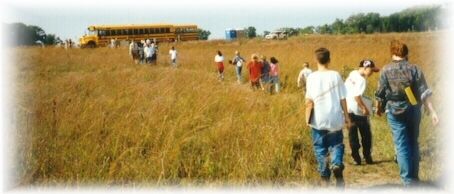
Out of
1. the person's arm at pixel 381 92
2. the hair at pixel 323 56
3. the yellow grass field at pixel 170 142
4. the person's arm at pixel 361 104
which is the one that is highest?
the hair at pixel 323 56

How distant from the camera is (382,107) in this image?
4.53m

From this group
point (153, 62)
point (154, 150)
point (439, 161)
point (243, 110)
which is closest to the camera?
point (154, 150)

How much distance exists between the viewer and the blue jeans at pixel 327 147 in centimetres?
405

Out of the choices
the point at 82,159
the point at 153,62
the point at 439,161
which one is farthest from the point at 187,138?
the point at 153,62

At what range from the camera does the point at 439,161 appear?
205 inches

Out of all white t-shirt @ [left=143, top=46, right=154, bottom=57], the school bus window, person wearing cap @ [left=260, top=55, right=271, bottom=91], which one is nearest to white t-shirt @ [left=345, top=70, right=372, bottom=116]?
person wearing cap @ [left=260, top=55, right=271, bottom=91]

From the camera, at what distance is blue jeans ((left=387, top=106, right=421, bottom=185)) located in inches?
169

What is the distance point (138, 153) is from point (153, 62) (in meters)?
14.8

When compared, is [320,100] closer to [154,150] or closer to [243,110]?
[154,150]

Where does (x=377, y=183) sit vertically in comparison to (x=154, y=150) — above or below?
below

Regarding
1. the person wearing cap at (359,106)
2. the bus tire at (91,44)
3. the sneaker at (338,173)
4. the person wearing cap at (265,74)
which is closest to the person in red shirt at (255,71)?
the person wearing cap at (265,74)

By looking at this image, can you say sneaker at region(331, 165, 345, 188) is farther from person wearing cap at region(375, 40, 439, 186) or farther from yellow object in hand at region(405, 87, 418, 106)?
yellow object in hand at region(405, 87, 418, 106)

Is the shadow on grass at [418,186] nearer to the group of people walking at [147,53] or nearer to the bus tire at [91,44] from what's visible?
the group of people walking at [147,53]

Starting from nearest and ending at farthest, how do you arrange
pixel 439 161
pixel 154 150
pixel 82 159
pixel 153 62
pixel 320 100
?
pixel 320 100 → pixel 82 159 → pixel 154 150 → pixel 439 161 → pixel 153 62
